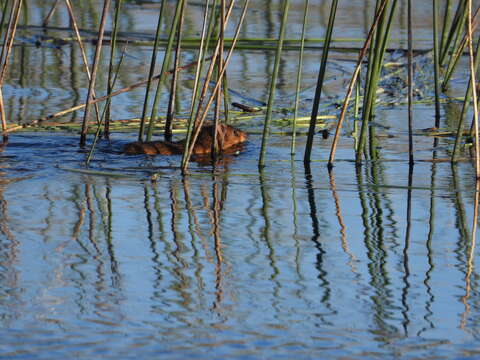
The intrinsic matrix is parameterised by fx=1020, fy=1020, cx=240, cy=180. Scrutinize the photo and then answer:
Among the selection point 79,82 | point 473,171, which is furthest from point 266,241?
point 79,82

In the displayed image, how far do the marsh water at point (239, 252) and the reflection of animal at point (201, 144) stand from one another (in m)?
0.10

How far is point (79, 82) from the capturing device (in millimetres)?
9953

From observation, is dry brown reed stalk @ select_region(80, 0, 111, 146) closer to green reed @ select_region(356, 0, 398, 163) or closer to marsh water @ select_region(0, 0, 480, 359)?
marsh water @ select_region(0, 0, 480, 359)

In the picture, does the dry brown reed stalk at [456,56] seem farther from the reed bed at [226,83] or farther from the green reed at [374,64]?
the green reed at [374,64]

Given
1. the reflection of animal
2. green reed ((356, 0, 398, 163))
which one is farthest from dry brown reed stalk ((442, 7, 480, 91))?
the reflection of animal

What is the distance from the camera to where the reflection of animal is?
6945 mm

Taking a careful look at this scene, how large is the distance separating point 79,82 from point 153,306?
6353 millimetres

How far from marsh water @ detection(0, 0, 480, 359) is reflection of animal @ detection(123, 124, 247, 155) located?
95 mm

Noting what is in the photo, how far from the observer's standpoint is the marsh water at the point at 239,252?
3.62 m

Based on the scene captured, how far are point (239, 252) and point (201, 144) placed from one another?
285 centimetres

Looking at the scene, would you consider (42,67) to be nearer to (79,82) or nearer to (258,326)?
(79,82)

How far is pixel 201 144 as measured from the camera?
744 cm

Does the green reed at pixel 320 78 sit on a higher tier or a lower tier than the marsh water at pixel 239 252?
higher

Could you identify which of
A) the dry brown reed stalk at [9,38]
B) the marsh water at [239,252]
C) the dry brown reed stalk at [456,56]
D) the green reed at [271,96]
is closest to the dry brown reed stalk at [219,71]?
the marsh water at [239,252]
